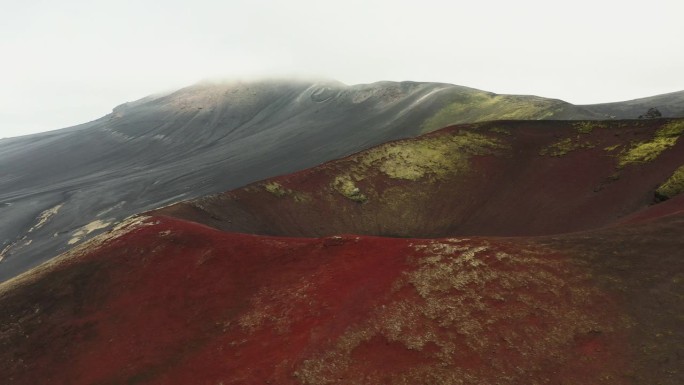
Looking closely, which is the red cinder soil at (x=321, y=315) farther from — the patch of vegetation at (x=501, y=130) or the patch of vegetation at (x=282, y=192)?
the patch of vegetation at (x=501, y=130)

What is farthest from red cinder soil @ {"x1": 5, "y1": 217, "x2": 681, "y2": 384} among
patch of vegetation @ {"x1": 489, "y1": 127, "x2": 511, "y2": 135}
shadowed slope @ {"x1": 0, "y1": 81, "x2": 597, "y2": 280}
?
shadowed slope @ {"x1": 0, "y1": 81, "x2": 597, "y2": 280}

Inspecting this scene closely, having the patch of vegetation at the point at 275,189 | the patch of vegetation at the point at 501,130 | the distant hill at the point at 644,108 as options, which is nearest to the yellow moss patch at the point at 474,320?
the patch of vegetation at the point at 275,189

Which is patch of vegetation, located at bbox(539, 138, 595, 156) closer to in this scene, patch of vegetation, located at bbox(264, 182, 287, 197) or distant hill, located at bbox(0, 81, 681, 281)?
patch of vegetation, located at bbox(264, 182, 287, 197)

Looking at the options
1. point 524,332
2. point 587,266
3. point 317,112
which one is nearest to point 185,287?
point 524,332

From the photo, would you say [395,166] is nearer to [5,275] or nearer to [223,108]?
[5,275]

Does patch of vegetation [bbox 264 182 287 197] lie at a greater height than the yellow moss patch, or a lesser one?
greater

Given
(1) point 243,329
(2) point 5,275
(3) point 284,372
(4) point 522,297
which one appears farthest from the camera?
(2) point 5,275
